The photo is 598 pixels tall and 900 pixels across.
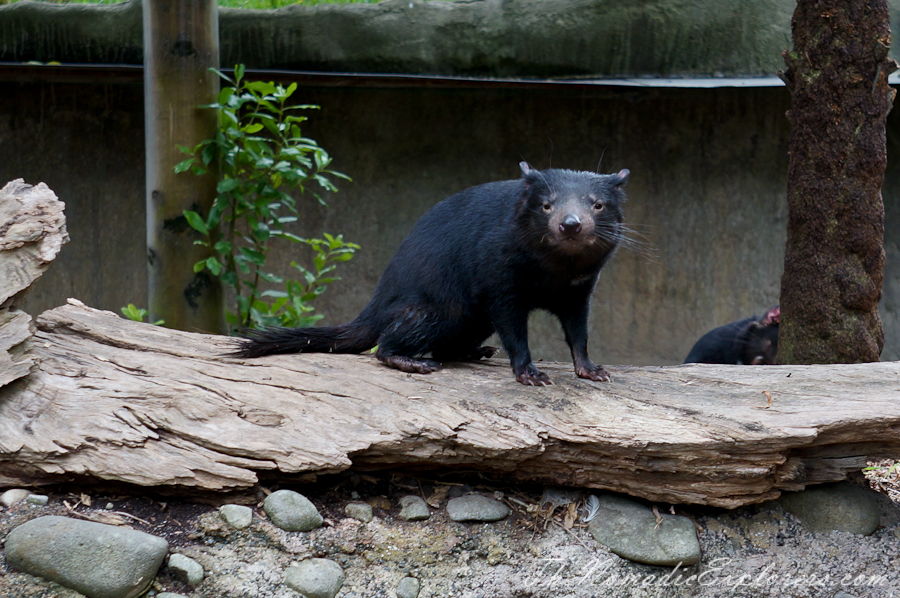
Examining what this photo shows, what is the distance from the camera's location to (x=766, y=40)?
5.74 m

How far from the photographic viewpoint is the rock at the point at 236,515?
8.36 feet

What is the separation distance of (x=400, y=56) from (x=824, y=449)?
4.16m

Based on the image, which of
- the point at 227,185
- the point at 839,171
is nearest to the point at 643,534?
the point at 839,171

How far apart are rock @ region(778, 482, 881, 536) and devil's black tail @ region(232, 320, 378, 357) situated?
1.96 m

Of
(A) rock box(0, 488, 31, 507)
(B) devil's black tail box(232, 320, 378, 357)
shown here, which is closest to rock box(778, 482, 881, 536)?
(B) devil's black tail box(232, 320, 378, 357)

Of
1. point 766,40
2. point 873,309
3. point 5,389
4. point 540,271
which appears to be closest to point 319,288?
point 540,271

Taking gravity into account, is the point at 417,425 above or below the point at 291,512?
above

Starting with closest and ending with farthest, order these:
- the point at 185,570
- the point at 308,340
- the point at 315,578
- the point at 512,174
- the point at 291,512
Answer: the point at 185,570 → the point at 315,578 → the point at 291,512 → the point at 308,340 → the point at 512,174

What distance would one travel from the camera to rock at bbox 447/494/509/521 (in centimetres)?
283

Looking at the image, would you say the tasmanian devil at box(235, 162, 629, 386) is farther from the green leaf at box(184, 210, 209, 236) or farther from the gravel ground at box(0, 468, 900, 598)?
the green leaf at box(184, 210, 209, 236)

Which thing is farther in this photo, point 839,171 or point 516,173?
point 516,173

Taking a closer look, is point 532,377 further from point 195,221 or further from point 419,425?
point 195,221

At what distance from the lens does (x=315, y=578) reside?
2471 millimetres

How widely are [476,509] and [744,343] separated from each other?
131 inches
